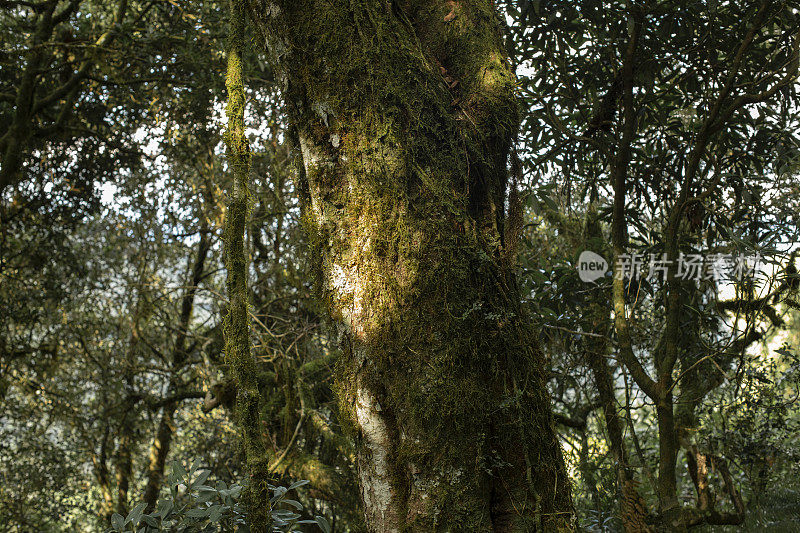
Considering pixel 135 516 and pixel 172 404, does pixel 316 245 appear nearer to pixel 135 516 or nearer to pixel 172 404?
pixel 135 516

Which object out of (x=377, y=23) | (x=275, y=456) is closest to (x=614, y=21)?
(x=377, y=23)

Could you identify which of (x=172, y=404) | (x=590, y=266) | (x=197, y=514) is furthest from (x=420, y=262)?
(x=172, y=404)

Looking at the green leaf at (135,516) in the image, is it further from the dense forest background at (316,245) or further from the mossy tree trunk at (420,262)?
the mossy tree trunk at (420,262)

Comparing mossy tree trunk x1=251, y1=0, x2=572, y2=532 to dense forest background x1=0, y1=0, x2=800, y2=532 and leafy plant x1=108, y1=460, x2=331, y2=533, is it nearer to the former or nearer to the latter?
dense forest background x1=0, y1=0, x2=800, y2=532

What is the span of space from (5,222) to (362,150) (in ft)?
20.3

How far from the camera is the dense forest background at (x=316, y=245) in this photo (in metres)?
3.13

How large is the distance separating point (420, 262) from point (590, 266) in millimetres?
2404

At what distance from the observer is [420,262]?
159 cm

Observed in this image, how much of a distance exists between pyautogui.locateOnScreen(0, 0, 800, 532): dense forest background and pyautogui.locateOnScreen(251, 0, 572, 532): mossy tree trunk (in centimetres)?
8

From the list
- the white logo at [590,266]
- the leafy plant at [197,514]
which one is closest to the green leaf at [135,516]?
the leafy plant at [197,514]

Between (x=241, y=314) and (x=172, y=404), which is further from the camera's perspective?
(x=172, y=404)

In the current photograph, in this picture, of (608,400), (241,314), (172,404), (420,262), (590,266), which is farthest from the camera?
(172,404)

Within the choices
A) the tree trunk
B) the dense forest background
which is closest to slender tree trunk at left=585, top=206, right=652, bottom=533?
the dense forest background

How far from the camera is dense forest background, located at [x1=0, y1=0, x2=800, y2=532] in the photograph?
10.3ft
